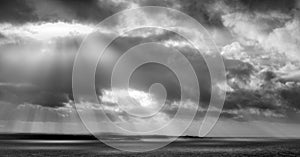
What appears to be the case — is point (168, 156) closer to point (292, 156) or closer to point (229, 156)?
point (229, 156)

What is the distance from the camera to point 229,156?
103 metres

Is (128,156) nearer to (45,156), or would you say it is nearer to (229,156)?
(45,156)

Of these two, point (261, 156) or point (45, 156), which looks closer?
point (45, 156)

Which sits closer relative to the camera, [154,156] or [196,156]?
[154,156]

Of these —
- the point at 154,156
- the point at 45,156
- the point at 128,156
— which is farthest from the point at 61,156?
the point at 154,156

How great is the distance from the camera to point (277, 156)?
102 m

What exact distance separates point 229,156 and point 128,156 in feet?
106

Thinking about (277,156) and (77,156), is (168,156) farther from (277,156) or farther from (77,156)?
(277,156)

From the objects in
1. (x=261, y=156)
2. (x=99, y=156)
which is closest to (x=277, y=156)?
(x=261, y=156)

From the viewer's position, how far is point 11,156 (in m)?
96.1

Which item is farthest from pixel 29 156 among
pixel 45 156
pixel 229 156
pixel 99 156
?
pixel 229 156

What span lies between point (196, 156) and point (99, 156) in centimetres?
2999

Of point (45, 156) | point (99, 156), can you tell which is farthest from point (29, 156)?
point (99, 156)

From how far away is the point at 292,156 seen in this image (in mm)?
102438
